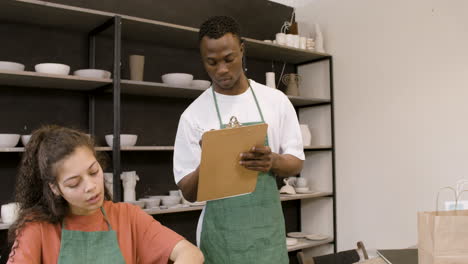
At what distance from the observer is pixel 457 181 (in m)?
2.84

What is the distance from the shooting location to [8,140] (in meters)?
2.27

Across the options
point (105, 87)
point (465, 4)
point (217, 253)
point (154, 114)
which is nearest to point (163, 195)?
point (154, 114)

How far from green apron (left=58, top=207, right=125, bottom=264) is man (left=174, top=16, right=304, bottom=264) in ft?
1.03

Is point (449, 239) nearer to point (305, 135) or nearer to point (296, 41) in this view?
point (305, 135)

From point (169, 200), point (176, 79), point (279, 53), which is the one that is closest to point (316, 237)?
point (169, 200)

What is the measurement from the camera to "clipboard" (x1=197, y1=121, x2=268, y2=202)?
1.30m

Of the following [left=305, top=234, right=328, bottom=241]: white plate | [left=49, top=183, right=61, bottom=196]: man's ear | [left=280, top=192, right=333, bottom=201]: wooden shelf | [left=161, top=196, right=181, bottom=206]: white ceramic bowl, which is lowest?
[left=305, top=234, right=328, bottom=241]: white plate

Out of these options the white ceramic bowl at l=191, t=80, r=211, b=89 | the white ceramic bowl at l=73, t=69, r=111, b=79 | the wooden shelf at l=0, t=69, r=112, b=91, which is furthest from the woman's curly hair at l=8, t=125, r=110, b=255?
the white ceramic bowl at l=191, t=80, r=211, b=89

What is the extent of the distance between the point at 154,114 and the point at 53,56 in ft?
2.50

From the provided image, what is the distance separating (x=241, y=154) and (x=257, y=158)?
53 mm

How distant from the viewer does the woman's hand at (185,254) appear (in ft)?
4.15

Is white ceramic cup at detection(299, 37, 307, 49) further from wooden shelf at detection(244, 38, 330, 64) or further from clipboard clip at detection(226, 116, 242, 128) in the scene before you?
clipboard clip at detection(226, 116, 242, 128)

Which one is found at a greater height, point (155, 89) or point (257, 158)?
point (155, 89)

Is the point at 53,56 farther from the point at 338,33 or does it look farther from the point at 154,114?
the point at 338,33
